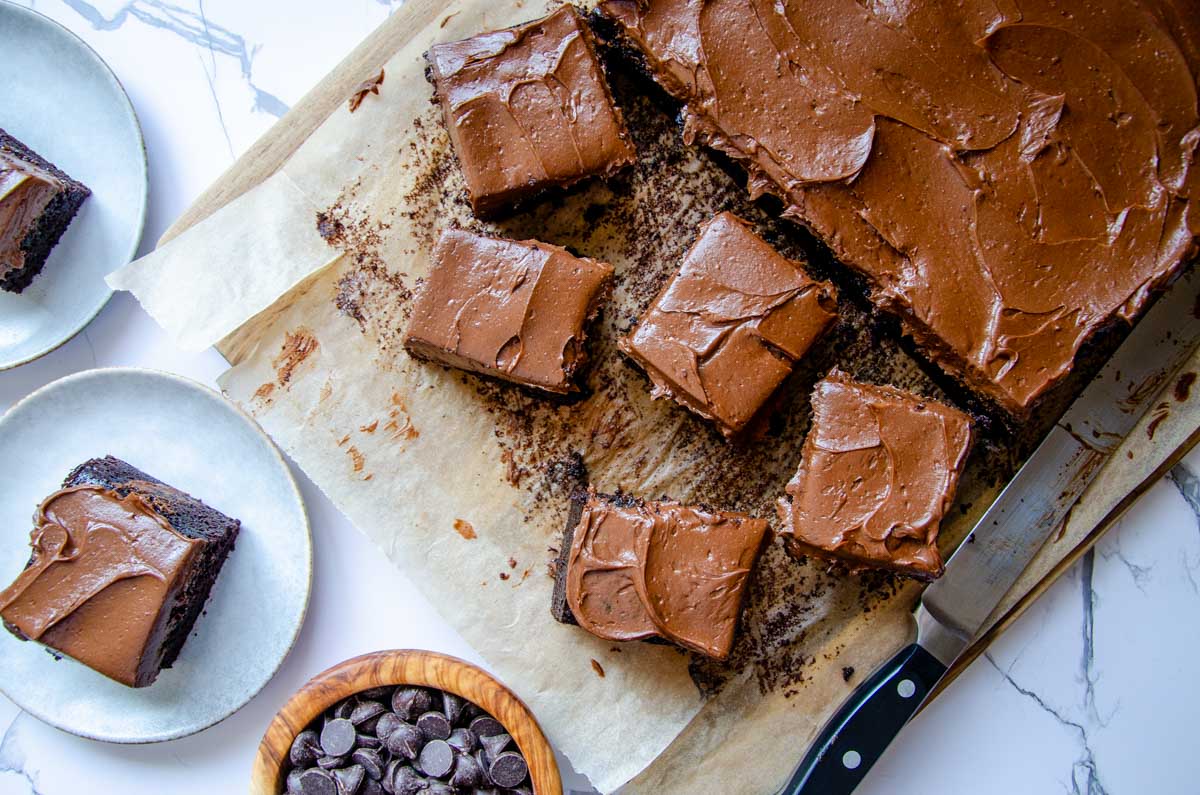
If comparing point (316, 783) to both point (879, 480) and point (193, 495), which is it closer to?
point (193, 495)

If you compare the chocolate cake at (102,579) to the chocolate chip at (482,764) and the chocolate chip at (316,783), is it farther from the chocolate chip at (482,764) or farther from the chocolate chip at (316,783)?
the chocolate chip at (482,764)

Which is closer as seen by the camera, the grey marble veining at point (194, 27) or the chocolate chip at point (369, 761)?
the chocolate chip at point (369, 761)

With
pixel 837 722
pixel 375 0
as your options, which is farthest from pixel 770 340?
Answer: pixel 375 0

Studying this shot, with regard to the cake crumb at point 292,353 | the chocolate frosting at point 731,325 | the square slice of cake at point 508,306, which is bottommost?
the cake crumb at point 292,353

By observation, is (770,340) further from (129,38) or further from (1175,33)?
(129,38)

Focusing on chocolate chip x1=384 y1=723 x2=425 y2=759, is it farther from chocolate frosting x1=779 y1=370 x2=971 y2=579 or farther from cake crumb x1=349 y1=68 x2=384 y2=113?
cake crumb x1=349 y1=68 x2=384 y2=113

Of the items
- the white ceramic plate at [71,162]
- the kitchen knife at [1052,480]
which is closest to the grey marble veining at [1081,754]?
the kitchen knife at [1052,480]
